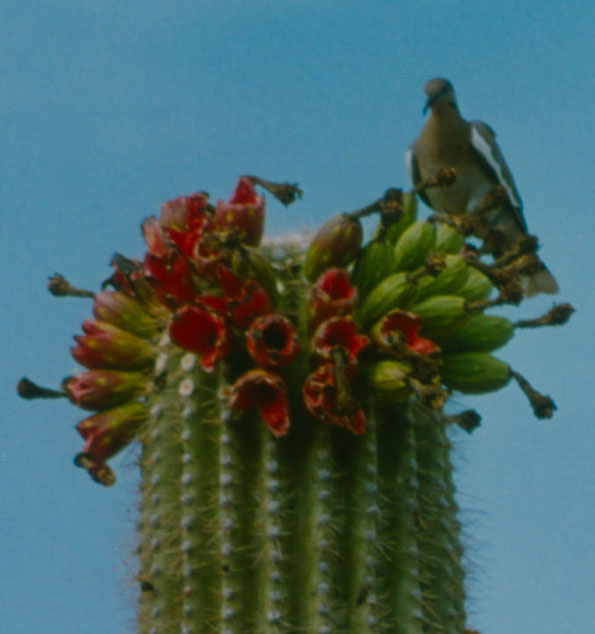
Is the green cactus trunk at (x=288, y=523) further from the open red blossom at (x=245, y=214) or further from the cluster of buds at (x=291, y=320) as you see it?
the open red blossom at (x=245, y=214)

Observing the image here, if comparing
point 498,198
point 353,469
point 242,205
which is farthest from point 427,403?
point 498,198

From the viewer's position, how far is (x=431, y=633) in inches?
109

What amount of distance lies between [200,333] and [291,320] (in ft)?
0.86

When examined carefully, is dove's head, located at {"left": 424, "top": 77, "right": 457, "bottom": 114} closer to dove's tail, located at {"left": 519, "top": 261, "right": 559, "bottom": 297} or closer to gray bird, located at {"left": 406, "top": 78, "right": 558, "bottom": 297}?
gray bird, located at {"left": 406, "top": 78, "right": 558, "bottom": 297}

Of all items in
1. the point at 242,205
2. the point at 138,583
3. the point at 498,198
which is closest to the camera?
the point at 138,583

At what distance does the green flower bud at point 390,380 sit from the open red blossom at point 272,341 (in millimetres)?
224

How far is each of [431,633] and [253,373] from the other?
810mm

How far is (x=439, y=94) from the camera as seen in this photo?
6.75 m

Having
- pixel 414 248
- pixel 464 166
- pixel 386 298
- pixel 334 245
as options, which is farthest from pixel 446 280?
pixel 464 166

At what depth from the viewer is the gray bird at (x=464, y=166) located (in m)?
5.64

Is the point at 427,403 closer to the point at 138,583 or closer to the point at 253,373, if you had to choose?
the point at 253,373

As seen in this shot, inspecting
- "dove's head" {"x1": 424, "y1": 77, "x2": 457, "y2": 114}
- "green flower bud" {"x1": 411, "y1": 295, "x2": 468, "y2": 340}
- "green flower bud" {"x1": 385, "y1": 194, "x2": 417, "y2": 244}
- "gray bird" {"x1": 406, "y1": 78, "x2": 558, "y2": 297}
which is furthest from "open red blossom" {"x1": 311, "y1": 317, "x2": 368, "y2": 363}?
"dove's head" {"x1": 424, "y1": 77, "x2": 457, "y2": 114}

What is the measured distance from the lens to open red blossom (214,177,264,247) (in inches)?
119

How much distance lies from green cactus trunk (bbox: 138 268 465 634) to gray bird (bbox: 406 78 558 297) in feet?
9.29
